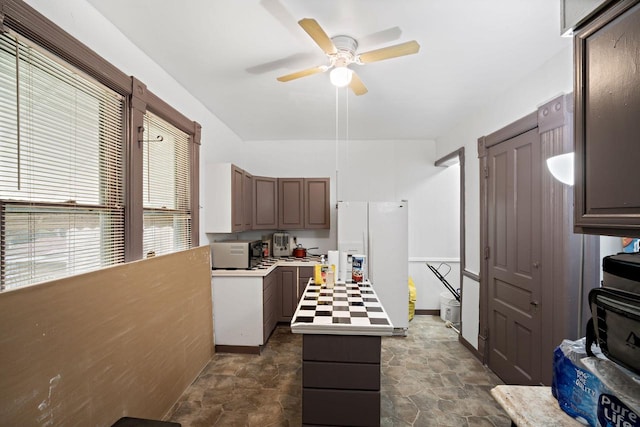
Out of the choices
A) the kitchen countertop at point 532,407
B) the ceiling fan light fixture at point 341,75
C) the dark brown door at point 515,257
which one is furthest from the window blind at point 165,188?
the dark brown door at point 515,257

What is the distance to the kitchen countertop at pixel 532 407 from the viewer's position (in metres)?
0.92

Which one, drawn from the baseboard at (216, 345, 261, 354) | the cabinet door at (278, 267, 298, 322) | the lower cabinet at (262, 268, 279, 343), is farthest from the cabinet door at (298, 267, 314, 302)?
the baseboard at (216, 345, 261, 354)

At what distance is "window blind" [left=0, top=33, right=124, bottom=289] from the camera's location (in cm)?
126

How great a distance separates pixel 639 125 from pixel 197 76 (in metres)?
2.76

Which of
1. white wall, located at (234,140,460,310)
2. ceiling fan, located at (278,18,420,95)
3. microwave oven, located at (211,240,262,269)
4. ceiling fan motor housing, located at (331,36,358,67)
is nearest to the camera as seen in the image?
ceiling fan, located at (278,18,420,95)

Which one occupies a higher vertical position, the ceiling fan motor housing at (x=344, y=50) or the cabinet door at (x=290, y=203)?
the ceiling fan motor housing at (x=344, y=50)

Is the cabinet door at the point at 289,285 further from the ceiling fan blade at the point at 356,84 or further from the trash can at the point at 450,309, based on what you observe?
the ceiling fan blade at the point at 356,84

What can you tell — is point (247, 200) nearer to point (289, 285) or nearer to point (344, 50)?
point (289, 285)

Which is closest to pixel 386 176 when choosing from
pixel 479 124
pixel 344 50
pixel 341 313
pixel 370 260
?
pixel 370 260

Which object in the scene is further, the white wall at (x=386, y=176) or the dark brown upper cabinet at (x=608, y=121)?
the white wall at (x=386, y=176)

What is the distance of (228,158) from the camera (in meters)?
3.99

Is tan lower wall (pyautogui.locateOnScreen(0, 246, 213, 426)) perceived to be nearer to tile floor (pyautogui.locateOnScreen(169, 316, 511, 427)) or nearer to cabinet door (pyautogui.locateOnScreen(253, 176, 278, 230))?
tile floor (pyautogui.locateOnScreen(169, 316, 511, 427))

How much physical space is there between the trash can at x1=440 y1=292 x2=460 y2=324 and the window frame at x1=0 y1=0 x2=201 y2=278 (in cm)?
385

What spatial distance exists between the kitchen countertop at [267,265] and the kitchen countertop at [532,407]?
98.8 inches
